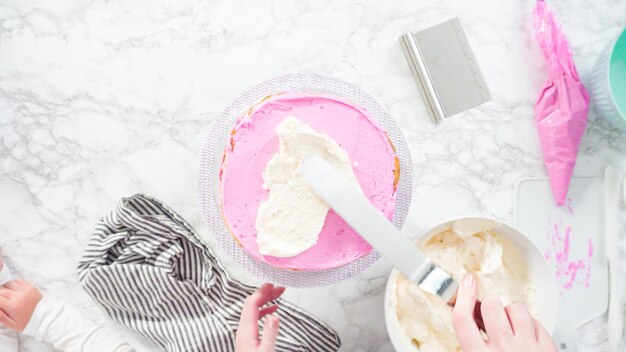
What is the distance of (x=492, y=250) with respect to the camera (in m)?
0.70

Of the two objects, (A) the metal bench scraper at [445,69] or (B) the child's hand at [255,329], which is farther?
(A) the metal bench scraper at [445,69]

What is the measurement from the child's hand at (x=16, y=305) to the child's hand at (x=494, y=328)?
0.57 m

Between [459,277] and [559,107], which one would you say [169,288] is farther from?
[559,107]

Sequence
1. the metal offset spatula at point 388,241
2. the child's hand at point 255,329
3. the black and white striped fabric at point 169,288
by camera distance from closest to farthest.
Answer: the metal offset spatula at point 388,241 → the child's hand at point 255,329 → the black and white striped fabric at point 169,288

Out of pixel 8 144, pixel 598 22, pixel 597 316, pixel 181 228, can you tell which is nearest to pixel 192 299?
pixel 181 228

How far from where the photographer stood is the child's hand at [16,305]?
0.76 metres

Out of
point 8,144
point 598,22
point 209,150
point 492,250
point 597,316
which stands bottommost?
point 597,316

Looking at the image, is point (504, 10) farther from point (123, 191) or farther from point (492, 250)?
point (123, 191)

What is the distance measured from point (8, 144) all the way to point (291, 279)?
457 millimetres

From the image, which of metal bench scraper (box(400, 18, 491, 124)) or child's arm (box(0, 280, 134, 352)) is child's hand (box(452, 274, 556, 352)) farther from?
child's arm (box(0, 280, 134, 352))

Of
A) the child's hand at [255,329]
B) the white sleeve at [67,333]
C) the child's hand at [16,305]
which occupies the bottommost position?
the child's hand at [255,329]

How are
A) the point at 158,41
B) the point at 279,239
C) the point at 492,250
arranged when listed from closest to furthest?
the point at 279,239 < the point at 492,250 < the point at 158,41

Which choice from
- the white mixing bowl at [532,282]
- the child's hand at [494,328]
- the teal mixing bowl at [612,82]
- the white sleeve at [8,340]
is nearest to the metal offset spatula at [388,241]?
the child's hand at [494,328]

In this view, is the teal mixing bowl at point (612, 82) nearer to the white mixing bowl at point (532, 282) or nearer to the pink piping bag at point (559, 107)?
the pink piping bag at point (559, 107)
